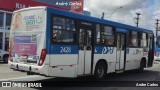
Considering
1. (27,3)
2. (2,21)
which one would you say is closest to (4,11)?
(2,21)

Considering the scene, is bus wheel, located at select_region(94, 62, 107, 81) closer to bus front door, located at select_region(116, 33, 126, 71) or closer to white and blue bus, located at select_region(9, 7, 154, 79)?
white and blue bus, located at select_region(9, 7, 154, 79)

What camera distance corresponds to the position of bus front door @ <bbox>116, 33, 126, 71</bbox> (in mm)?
15984

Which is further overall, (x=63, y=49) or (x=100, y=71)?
(x=100, y=71)

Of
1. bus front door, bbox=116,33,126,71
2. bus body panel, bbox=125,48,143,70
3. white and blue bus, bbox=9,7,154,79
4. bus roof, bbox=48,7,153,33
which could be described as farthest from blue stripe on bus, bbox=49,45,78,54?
bus body panel, bbox=125,48,143,70

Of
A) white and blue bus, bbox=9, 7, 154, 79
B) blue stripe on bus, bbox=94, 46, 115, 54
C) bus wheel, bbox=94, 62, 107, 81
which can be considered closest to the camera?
white and blue bus, bbox=9, 7, 154, 79

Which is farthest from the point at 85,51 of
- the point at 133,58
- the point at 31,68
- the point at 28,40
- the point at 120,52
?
the point at 133,58

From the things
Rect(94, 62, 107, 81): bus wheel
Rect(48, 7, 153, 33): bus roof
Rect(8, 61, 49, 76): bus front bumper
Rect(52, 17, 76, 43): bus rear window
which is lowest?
Rect(94, 62, 107, 81): bus wheel

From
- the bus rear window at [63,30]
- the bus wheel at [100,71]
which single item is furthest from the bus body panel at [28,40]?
the bus wheel at [100,71]

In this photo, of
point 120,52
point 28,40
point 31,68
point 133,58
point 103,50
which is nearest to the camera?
point 31,68

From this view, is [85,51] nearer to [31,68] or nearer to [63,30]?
[63,30]

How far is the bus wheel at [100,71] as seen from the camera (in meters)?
14.2

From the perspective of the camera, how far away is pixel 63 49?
1170 cm

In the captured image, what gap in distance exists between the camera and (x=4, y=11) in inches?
1275

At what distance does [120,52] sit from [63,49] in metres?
5.26
